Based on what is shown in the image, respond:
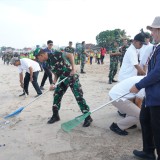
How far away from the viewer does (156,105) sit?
271cm

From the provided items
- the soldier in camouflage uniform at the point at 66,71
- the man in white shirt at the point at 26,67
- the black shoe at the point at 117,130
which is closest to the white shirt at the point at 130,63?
the soldier in camouflage uniform at the point at 66,71

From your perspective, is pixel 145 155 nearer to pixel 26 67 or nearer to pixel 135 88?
pixel 135 88

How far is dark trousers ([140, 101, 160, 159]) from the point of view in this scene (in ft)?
9.18

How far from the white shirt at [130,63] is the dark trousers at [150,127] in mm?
1769

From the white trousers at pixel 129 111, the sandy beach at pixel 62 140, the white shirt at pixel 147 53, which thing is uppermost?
the white shirt at pixel 147 53

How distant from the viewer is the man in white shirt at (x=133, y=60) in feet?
15.1

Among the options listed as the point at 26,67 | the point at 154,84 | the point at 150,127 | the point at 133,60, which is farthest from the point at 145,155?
the point at 26,67

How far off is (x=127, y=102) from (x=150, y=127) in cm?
85

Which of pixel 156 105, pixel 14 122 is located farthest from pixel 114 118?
pixel 156 105

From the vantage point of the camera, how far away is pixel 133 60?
4727 mm

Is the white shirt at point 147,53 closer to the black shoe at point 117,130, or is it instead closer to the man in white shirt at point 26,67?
the black shoe at point 117,130

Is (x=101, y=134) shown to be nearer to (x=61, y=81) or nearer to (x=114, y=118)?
(x=114, y=118)

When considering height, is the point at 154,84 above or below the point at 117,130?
above

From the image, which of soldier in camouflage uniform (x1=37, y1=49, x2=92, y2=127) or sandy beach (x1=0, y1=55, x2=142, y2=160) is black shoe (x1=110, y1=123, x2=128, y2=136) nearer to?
sandy beach (x1=0, y1=55, x2=142, y2=160)
